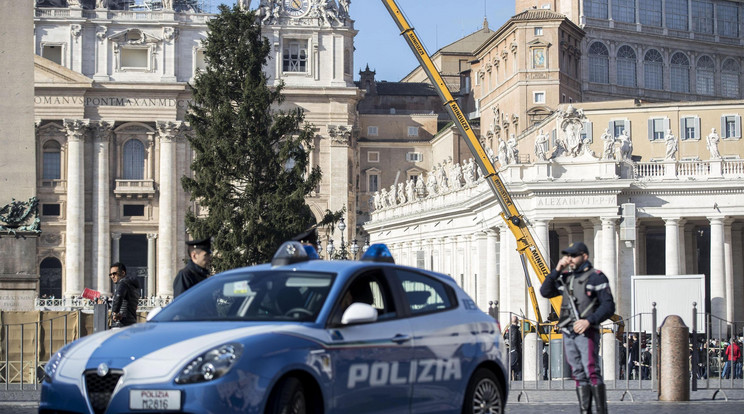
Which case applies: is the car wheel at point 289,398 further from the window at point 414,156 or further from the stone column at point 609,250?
the window at point 414,156

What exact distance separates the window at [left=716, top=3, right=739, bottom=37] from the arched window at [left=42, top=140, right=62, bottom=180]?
45.8 m

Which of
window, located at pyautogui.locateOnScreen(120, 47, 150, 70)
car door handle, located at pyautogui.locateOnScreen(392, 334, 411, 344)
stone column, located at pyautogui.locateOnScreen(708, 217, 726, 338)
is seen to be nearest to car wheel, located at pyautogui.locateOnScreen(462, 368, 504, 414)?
car door handle, located at pyautogui.locateOnScreen(392, 334, 411, 344)

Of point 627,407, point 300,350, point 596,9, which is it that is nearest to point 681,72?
point 596,9

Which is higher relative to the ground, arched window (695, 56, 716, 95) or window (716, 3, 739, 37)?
window (716, 3, 739, 37)

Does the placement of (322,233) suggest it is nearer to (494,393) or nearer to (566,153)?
(566,153)

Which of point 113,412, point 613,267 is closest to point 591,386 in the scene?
point 113,412

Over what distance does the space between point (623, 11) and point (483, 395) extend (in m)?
79.1

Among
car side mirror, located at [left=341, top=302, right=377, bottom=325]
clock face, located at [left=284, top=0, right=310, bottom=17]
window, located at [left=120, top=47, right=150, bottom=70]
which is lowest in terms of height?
car side mirror, located at [left=341, top=302, right=377, bottom=325]

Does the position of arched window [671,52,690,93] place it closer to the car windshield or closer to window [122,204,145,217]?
window [122,204,145,217]

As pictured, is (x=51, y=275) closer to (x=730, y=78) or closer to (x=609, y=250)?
(x=730, y=78)

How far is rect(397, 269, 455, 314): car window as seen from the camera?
439 inches

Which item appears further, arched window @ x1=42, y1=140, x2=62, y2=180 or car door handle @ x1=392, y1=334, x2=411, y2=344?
arched window @ x1=42, y1=140, x2=62, y2=180

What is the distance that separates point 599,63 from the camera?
87000 millimetres

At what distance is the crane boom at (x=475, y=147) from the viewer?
3925 centimetres
